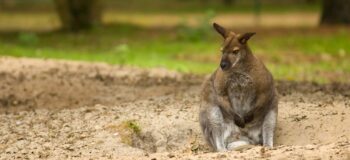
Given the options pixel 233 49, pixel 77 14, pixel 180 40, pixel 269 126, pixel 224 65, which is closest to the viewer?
pixel 224 65

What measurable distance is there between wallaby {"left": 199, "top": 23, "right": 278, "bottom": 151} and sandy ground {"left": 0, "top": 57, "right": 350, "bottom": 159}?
249mm

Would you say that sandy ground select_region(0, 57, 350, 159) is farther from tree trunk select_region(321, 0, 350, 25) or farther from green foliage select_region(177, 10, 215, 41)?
tree trunk select_region(321, 0, 350, 25)

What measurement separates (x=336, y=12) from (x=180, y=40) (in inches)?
171

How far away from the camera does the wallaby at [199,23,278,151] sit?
8.27 m

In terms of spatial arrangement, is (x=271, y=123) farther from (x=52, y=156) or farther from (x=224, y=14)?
(x=224, y=14)

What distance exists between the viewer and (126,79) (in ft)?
45.8

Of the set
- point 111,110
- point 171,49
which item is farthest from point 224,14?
point 111,110

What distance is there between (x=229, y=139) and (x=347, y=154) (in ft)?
6.30

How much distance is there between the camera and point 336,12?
23.5 metres

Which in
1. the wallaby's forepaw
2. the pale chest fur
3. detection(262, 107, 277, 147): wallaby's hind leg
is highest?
the pale chest fur

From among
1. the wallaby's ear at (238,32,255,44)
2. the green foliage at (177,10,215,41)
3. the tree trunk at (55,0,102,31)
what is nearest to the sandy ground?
the wallaby's ear at (238,32,255,44)

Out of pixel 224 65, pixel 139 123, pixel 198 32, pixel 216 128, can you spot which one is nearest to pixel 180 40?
pixel 198 32

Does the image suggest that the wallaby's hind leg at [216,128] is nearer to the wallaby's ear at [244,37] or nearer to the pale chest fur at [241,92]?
the pale chest fur at [241,92]

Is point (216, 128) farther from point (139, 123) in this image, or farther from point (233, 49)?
point (139, 123)
